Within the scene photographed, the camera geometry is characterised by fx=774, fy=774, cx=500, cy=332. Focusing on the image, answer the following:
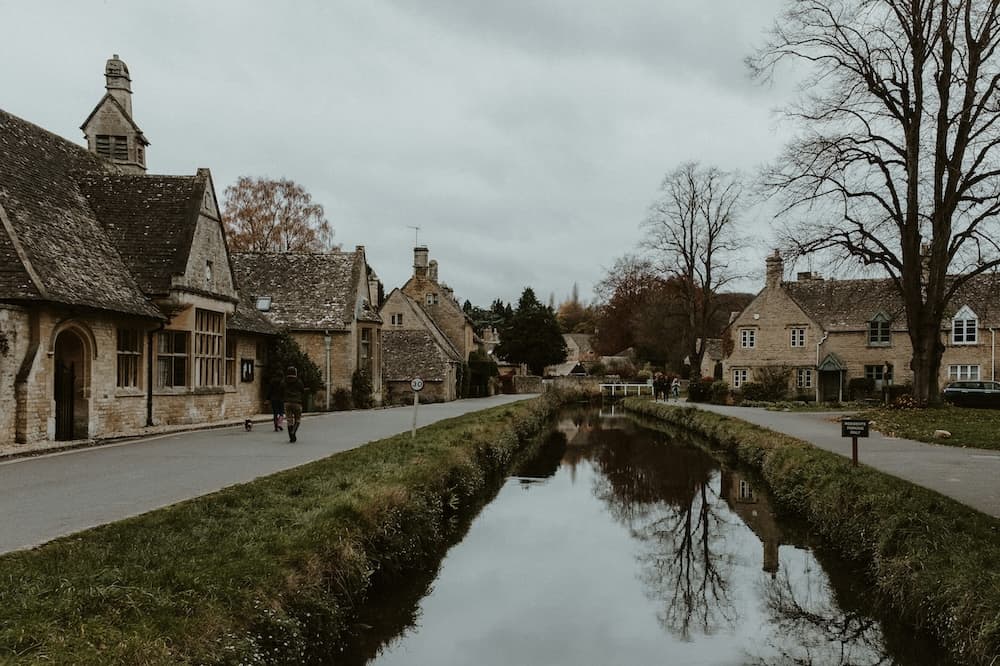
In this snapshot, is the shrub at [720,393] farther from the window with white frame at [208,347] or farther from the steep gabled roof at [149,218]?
the steep gabled roof at [149,218]

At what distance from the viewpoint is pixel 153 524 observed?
823 centimetres

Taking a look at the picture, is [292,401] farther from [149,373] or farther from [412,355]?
[412,355]

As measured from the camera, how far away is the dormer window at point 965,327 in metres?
45.6

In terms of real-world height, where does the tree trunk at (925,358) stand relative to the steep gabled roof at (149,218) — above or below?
below

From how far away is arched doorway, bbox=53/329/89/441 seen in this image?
56.4 feet

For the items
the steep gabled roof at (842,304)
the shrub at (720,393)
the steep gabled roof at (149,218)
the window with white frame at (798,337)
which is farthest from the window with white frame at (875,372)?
the steep gabled roof at (149,218)

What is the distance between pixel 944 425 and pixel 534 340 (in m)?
56.2

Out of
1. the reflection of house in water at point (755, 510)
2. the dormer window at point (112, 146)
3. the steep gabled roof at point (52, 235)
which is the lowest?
the reflection of house in water at point (755, 510)

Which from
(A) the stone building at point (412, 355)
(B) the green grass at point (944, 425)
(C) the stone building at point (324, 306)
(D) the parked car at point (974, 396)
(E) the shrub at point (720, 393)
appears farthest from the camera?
(A) the stone building at point (412, 355)

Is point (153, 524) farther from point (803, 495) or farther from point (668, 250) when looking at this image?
point (668, 250)

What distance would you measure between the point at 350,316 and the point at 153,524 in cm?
2599

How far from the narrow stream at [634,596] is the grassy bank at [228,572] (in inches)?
26.7

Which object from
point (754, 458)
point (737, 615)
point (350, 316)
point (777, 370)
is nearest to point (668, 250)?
point (777, 370)

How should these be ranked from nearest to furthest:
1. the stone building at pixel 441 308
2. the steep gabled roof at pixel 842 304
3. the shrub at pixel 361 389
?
the shrub at pixel 361 389
the steep gabled roof at pixel 842 304
the stone building at pixel 441 308
